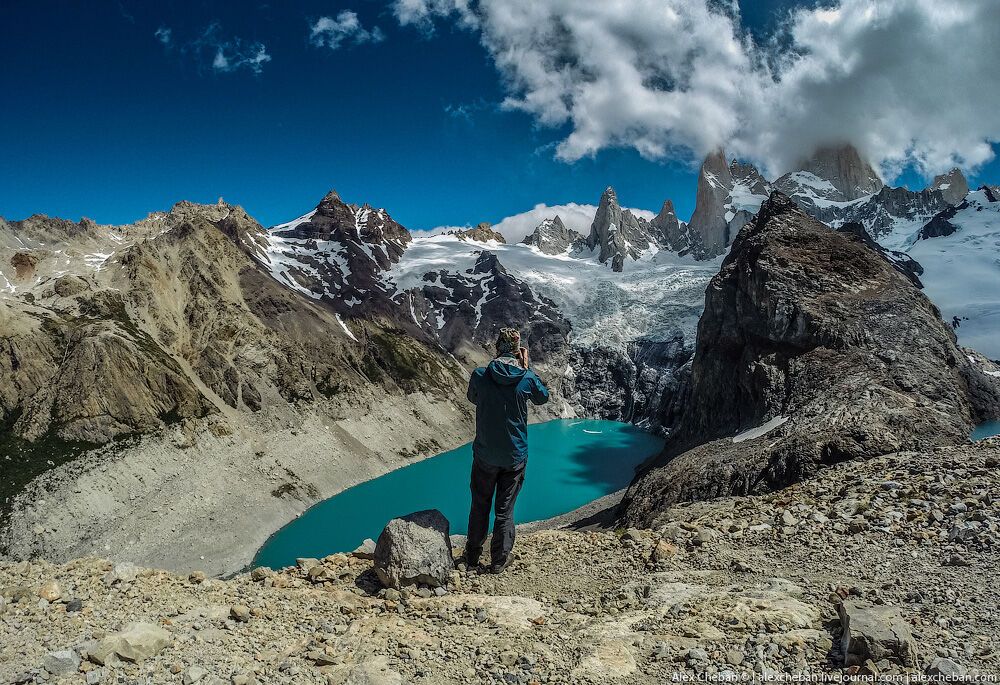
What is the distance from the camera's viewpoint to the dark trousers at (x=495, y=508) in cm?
880

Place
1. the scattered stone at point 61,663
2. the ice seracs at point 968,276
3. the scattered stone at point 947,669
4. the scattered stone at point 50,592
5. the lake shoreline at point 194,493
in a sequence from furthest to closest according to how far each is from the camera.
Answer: the ice seracs at point 968,276 < the lake shoreline at point 194,493 < the scattered stone at point 50,592 < the scattered stone at point 61,663 < the scattered stone at point 947,669

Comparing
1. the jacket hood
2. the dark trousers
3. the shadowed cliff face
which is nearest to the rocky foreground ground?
the dark trousers

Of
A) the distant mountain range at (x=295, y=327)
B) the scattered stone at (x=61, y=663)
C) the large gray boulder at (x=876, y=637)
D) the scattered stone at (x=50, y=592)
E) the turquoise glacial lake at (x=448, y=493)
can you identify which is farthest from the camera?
the distant mountain range at (x=295, y=327)

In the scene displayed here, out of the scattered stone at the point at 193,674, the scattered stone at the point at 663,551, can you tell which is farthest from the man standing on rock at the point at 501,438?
the scattered stone at the point at 193,674

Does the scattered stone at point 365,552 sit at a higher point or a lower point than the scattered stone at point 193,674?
higher

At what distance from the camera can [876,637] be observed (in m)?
5.20

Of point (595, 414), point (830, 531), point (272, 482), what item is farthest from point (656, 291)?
point (830, 531)

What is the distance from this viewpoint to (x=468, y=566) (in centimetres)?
897

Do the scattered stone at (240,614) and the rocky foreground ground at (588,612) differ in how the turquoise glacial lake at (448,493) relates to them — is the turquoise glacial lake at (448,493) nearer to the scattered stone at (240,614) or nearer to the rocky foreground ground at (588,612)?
the rocky foreground ground at (588,612)

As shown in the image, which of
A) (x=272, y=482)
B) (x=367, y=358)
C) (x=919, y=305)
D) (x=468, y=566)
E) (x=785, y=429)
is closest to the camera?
(x=468, y=566)

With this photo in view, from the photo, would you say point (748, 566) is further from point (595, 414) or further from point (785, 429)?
point (595, 414)

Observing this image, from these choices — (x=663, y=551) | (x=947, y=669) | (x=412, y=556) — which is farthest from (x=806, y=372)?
(x=412, y=556)

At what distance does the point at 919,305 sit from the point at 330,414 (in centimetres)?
6739

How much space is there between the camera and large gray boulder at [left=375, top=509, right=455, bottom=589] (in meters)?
7.98
